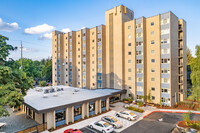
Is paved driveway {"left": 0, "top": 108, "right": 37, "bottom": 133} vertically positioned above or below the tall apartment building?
below

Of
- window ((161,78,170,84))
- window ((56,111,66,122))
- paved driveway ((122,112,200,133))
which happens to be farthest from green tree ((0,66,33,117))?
window ((161,78,170,84))

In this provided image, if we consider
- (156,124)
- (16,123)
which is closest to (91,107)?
(156,124)

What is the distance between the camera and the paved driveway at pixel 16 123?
1947 centimetres

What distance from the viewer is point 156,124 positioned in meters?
22.3

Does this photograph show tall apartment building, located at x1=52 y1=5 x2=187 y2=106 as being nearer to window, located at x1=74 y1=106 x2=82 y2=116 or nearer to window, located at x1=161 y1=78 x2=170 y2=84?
window, located at x1=161 y1=78 x2=170 y2=84

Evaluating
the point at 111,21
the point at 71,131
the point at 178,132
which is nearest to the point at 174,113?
the point at 178,132

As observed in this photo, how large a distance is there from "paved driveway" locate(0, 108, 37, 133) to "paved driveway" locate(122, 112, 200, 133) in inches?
648

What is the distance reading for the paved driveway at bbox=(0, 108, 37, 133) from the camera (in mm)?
19472

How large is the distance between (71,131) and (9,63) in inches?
633

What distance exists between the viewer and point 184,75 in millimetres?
38938

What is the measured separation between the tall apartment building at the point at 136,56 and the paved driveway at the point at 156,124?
774cm

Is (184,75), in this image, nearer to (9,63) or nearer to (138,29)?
(138,29)

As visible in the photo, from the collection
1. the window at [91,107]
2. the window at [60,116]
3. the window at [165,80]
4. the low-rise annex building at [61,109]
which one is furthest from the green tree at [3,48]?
the window at [165,80]

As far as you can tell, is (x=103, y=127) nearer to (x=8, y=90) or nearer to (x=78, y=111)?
(x=78, y=111)
